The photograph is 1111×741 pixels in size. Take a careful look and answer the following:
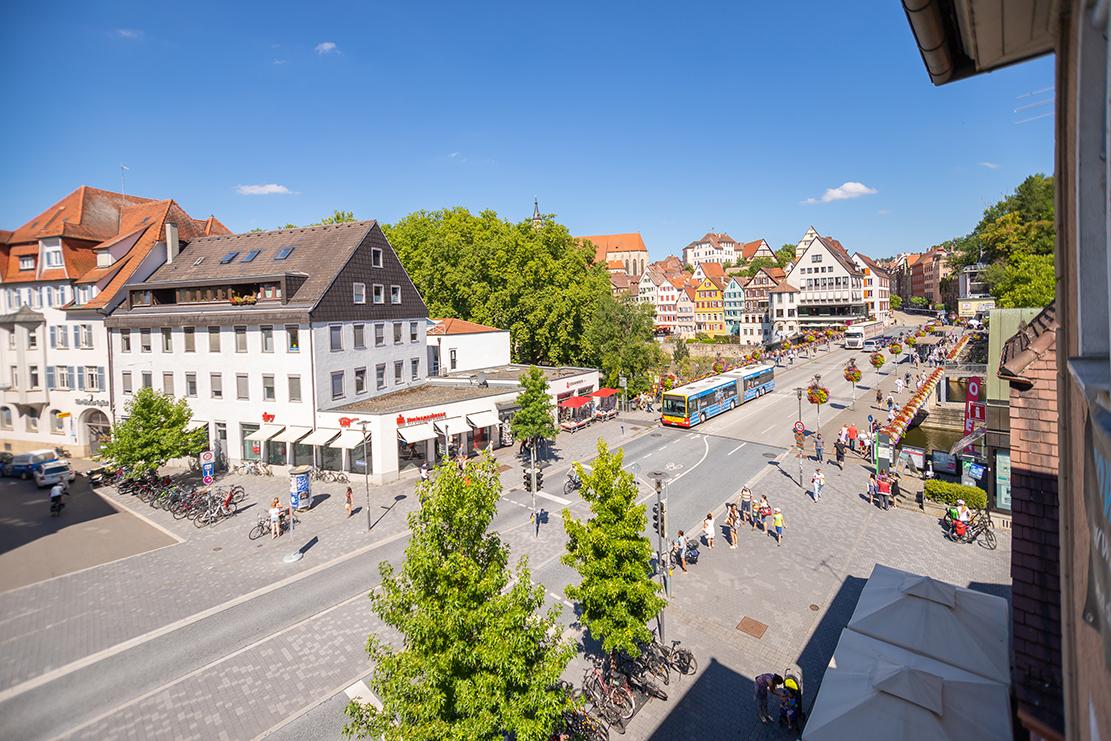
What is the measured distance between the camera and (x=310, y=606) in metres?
15.8

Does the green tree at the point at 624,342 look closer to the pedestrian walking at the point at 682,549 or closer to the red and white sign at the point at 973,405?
the red and white sign at the point at 973,405

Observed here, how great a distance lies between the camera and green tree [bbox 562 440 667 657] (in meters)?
11.6

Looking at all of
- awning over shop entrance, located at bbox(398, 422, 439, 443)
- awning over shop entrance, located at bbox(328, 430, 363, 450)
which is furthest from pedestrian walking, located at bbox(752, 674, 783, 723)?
awning over shop entrance, located at bbox(328, 430, 363, 450)

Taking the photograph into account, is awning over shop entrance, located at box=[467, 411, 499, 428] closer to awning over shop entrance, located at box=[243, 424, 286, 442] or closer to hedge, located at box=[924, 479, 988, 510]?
awning over shop entrance, located at box=[243, 424, 286, 442]

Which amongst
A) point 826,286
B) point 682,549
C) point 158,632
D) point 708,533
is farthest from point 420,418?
point 826,286

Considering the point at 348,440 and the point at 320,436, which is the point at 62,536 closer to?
the point at 320,436

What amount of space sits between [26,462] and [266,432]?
10.7 m

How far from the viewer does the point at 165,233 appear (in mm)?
33906

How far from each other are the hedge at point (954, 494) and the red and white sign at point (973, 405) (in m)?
6.59

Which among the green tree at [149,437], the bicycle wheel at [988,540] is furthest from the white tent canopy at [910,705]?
the green tree at [149,437]

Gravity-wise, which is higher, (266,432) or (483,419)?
(266,432)

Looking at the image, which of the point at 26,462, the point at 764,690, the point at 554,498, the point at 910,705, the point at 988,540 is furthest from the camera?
the point at 26,462

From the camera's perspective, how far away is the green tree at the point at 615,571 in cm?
1159

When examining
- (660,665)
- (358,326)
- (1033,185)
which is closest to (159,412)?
(358,326)
